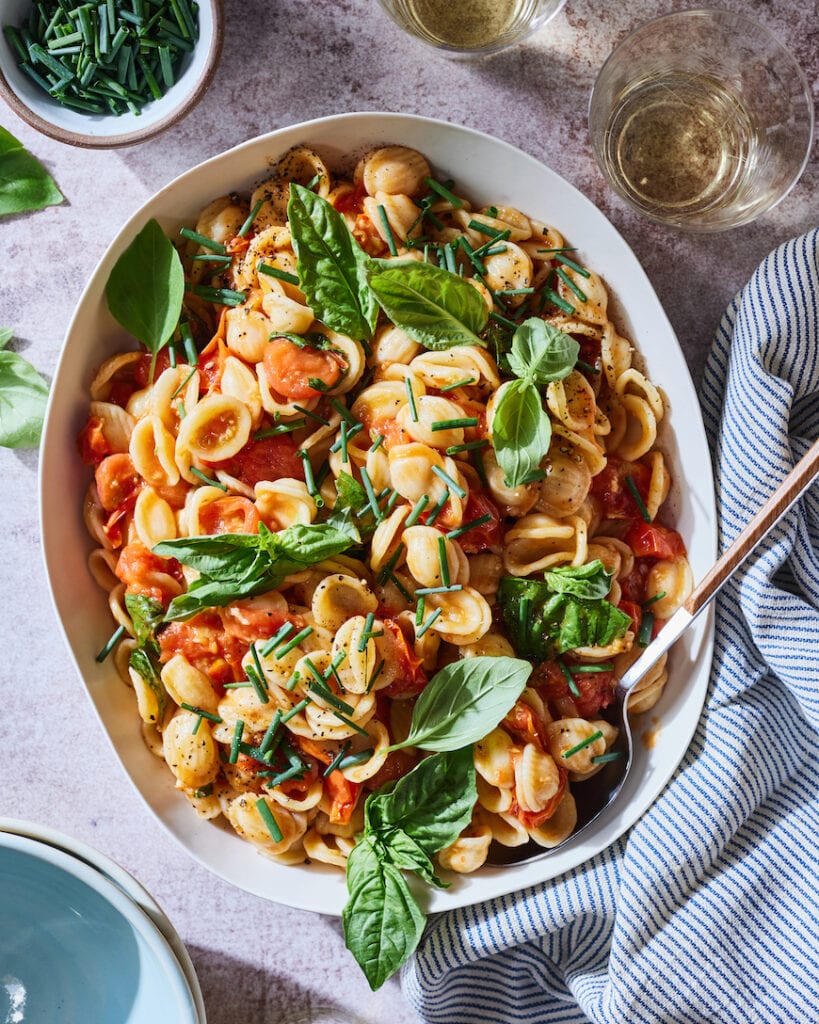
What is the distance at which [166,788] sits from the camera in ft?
7.42

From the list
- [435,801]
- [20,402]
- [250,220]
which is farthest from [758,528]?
[20,402]

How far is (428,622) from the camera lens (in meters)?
2.07

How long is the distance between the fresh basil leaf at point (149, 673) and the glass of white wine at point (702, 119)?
61.5 inches

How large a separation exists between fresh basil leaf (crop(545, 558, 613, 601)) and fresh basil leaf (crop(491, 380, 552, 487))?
240 mm

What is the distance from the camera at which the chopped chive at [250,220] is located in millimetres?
2221

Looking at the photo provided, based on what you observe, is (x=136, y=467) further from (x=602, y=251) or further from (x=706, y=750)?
(x=706, y=750)

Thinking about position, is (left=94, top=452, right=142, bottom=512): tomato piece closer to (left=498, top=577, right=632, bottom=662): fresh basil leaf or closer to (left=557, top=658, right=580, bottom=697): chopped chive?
(left=498, top=577, right=632, bottom=662): fresh basil leaf

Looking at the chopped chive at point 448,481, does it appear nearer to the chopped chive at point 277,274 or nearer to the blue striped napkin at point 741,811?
the chopped chive at point 277,274

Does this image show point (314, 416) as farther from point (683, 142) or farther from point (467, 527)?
point (683, 142)

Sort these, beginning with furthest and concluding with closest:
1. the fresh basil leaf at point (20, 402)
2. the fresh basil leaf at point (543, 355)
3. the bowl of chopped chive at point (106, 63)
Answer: the fresh basil leaf at point (20, 402)
the bowl of chopped chive at point (106, 63)
the fresh basil leaf at point (543, 355)

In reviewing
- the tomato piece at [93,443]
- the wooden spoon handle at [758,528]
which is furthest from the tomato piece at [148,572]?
the wooden spoon handle at [758,528]

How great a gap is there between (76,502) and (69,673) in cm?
54

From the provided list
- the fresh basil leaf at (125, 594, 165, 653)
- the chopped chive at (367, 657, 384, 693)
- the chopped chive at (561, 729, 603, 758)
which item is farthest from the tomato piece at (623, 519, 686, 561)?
the fresh basil leaf at (125, 594, 165, 653)

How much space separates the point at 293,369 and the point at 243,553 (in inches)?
16.2
